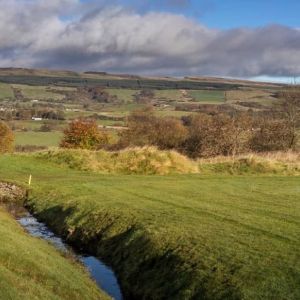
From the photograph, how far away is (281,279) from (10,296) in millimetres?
8779

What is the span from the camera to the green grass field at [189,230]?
18.8 m

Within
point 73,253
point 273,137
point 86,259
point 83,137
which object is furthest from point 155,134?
point 86,259

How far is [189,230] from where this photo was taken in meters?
24.8

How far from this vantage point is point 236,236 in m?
23.2

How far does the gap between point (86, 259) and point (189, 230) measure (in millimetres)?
6165

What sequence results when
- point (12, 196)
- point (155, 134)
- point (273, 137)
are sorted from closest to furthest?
point (12, 196) → point (273, 137) → point (155, 134)

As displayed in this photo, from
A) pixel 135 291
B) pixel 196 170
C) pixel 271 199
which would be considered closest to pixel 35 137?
pixel 196 170

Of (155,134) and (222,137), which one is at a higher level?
(222,137)

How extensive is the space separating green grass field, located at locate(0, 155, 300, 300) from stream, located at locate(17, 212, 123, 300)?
1.60 feet

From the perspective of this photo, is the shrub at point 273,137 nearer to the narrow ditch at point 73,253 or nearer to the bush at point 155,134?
the bush at point 155,134

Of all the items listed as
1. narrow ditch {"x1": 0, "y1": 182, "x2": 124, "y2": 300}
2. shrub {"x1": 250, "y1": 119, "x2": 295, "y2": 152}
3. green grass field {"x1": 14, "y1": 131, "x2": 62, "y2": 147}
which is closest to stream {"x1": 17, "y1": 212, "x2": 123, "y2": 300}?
narrow ditch {"x1": 0, "y1": 182, "x2": 124, "y2": 300}

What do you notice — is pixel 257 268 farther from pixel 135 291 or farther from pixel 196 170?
pixel 196 170

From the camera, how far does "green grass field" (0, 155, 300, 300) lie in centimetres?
1880

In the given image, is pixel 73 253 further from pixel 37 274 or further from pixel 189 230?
pixel 37 274
